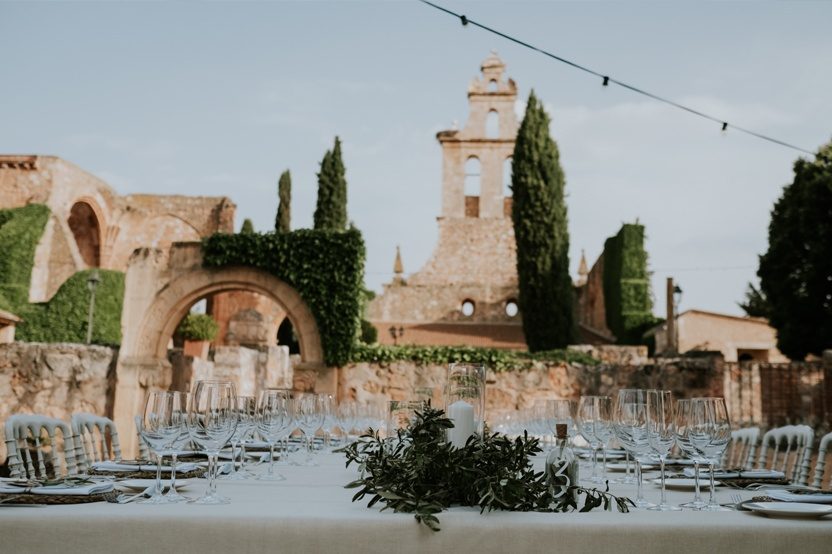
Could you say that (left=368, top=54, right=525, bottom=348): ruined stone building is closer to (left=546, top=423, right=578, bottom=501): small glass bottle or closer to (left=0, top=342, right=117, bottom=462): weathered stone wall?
(left=0, top=342, right=117, bottom=462): weathered stone wall

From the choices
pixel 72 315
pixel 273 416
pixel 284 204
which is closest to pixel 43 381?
pixel 72 315

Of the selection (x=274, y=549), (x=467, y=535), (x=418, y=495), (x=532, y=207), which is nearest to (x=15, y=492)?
(x=274, y=549)

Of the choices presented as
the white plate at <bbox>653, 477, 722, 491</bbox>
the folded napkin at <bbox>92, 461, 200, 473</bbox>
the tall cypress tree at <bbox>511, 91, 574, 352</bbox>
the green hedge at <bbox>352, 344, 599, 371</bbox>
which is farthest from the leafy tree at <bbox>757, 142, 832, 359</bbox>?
the folded napkin at <bbox>92, 461, 200, 473</bbox>

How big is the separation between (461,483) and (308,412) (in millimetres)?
1732

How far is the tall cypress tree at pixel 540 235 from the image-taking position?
2078 centimetres

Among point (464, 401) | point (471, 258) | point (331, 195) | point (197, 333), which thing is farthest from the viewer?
point (471, 258)

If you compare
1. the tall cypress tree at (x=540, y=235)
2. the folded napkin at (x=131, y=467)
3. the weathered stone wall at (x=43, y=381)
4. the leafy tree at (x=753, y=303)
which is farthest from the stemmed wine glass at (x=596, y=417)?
the leafy tree at (x=753, y=303)

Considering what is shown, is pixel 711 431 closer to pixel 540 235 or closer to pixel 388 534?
pixel 388 534

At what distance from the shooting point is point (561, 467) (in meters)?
2.16

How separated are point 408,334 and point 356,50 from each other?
2465 centimetres

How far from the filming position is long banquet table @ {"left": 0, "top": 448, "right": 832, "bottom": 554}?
1653 mm

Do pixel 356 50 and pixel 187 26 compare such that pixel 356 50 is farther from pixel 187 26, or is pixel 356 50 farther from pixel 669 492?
pixel 669 492

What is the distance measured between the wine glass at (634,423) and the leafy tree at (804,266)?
1934 centimetres

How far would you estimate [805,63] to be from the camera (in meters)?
6.98
